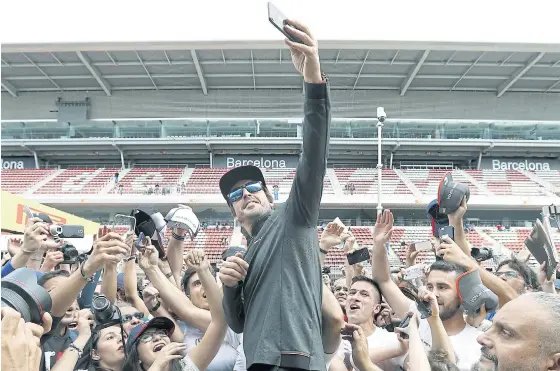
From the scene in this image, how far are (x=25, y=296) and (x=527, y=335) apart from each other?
1567mm

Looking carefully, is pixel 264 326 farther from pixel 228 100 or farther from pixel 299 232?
pixel 228 100

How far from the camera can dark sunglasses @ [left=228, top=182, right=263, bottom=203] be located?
83.1 inches

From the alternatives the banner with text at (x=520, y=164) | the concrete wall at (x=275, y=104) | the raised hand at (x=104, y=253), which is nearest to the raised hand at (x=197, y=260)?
the raised hand at (x=104, y=253)

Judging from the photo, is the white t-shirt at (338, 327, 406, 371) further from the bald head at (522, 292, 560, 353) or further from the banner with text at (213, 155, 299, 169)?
the banner with text at (213, 155, 299, 169)

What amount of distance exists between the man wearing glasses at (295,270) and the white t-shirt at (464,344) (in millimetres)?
1037

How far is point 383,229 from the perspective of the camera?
2.95m

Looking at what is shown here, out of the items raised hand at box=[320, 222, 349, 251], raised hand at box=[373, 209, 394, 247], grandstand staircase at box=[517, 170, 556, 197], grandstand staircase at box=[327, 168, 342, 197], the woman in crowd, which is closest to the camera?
the woman in crowd

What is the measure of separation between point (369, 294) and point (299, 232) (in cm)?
154

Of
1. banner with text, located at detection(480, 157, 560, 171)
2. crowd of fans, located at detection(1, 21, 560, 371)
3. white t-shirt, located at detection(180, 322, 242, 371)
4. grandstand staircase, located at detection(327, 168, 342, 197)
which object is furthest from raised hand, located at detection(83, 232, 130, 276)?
banner with text, located at detection(480, 157, 560, 171)

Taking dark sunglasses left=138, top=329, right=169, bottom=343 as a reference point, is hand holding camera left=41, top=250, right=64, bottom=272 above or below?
above

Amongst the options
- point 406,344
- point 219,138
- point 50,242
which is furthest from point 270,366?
point 219,138

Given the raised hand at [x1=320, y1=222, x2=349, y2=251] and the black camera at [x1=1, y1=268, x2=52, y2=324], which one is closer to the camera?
the black camera at [x1=1, y1=268, x2=52, y2=324]

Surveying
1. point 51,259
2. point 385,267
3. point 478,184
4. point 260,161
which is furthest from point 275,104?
point 385,267

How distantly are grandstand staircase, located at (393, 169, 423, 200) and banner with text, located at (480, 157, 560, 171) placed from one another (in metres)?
4.74
